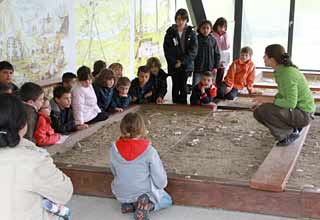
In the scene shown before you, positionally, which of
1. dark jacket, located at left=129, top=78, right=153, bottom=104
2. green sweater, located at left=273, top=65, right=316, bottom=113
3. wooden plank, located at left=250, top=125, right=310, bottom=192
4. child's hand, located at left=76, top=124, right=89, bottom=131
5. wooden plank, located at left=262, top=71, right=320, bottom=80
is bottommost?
wooden plank, located at left=262, top=71, right=320, bottom=80

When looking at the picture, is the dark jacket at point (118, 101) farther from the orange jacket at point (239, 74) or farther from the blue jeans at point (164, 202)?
the blue jeans at point (164, 202)

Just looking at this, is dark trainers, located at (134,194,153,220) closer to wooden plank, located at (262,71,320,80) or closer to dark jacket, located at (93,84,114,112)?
dark jacket, located at (93,84,114,112)

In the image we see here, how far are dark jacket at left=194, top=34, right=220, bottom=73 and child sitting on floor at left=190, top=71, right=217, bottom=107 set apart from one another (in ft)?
1.73

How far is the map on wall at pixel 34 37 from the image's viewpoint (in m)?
5.00

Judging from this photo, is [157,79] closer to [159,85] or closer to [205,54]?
[159,85]

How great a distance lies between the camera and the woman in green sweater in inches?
160

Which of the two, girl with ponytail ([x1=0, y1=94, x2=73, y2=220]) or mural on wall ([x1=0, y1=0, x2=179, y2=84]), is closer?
girl with ponytail ([x1=0, y1=94, x2=73, y2=220])

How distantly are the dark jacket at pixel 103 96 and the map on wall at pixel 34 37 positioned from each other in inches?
27.3

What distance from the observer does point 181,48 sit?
6.34 metres

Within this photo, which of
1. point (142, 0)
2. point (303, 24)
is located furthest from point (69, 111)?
point (303, 24)

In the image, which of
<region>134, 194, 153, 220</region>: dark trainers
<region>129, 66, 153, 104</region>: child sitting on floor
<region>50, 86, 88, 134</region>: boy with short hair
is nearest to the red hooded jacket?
<region>134, 194, 153, 220</region>: dark trainers

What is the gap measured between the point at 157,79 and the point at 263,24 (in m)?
6.20

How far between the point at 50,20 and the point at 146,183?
10.2 feet

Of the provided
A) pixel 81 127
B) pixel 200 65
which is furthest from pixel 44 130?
pixel 200 65
